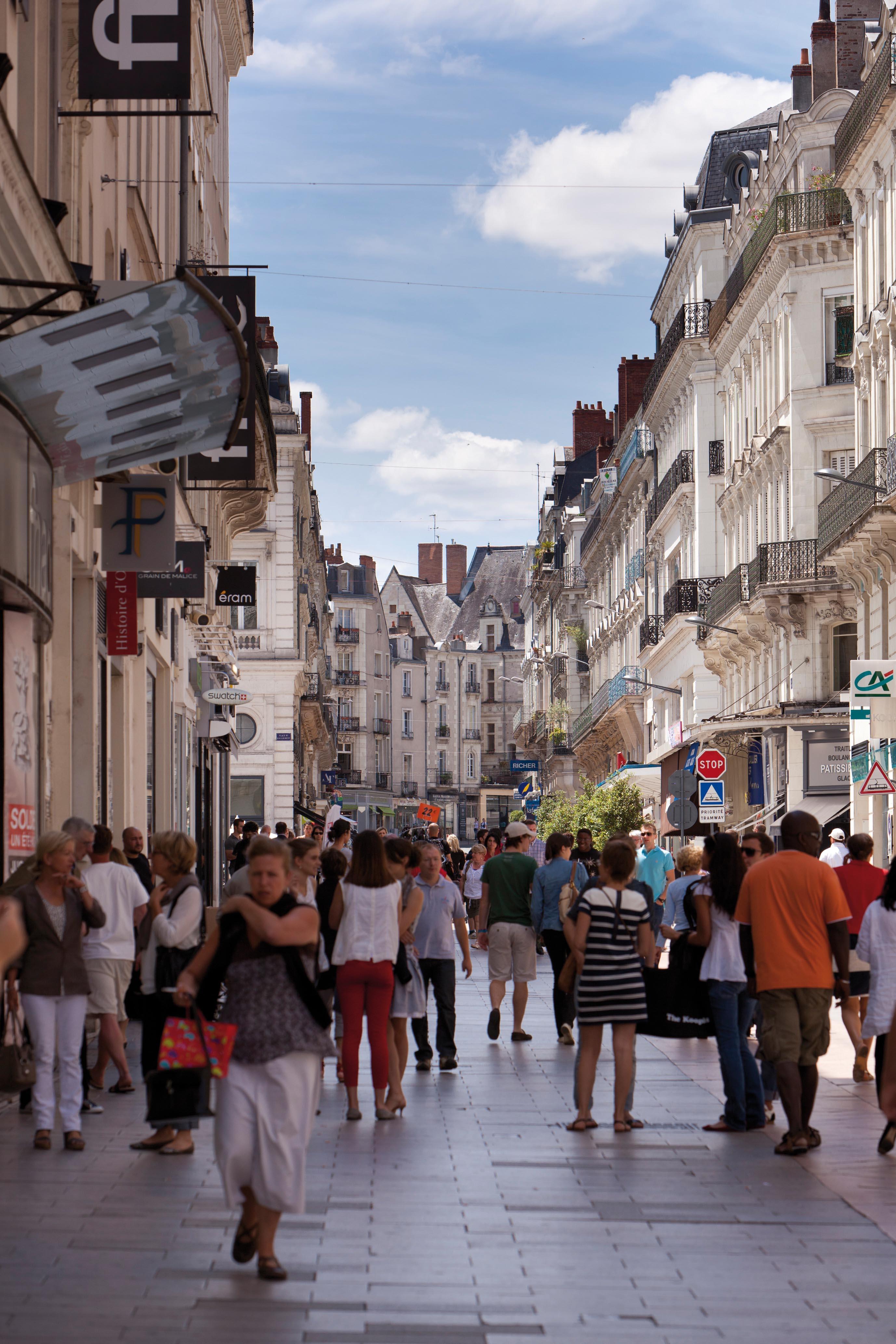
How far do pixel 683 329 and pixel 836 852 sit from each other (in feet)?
110

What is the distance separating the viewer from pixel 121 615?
18891 millimetres

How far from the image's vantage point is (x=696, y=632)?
160 feet

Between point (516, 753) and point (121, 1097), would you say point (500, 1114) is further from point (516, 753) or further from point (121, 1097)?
point (516, 753)

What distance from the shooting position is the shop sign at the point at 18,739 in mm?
12867

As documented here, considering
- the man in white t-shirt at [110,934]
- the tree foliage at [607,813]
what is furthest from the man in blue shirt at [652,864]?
the tree foliage at [607,813]

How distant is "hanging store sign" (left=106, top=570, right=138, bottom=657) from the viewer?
18750mm

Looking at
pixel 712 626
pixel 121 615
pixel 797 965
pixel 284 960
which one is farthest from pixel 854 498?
pixel 284 960

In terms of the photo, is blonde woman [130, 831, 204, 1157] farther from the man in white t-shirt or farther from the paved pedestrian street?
the man in white t-shirt

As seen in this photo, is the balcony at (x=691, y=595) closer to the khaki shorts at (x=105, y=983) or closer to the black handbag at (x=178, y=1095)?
the khaki shorts at (x=105, y=983)

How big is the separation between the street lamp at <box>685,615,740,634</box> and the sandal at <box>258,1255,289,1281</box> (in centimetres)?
3550

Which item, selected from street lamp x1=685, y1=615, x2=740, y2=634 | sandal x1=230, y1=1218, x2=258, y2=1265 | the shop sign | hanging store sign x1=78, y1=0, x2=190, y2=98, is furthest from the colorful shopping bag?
street lamp x1=685, y1=615, x2=740, y2=634

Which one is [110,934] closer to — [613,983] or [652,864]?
[613,983]

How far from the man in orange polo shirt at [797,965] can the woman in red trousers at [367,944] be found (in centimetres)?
237

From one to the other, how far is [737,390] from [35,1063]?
39312mm
